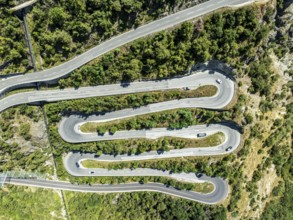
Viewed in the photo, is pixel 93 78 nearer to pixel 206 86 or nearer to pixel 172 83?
pixel 172 83

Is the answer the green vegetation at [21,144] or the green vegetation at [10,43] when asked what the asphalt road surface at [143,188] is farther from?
the green vegetation at [10,43]

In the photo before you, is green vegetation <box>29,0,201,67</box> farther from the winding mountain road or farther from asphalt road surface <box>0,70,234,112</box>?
asphalt road surface <box>0,70,234,112</box>

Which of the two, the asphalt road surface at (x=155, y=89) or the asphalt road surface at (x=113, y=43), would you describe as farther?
the asphalt road surface at (x=155, y=89)

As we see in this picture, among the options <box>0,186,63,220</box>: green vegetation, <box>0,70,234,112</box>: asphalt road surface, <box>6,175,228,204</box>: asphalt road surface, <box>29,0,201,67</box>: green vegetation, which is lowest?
<box>0,186,63,220</box>: green vegetation

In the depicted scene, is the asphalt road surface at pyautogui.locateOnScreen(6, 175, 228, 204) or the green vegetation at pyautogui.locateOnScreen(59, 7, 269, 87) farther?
the asphalt road surface at pyautogui.locateOnScreen(6, 175, 228, 204)

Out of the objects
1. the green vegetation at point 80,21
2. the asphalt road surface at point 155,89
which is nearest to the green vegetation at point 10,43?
the green vegetation at point 80,21

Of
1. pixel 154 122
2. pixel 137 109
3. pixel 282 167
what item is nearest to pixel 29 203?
pixel 137 109

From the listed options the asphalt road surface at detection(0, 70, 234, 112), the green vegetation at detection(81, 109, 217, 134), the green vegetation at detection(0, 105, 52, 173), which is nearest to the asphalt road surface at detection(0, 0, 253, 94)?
the asphalt road surface at detection(0, 70, 234, 112)

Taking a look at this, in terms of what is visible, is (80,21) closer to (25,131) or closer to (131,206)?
(25,131)
